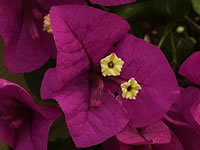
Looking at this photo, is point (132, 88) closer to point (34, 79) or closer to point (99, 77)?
point (99, 77)

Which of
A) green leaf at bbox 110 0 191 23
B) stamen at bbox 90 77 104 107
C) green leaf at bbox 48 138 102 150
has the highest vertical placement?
green leaf at bbox 110 0 191 23

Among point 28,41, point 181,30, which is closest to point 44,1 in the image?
point 28,41

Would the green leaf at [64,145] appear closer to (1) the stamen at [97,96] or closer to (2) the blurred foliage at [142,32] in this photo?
(2) the blurred foliage at [142,32]

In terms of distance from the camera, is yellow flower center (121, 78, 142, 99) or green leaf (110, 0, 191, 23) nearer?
yellow flower center (121, 78, 142, 99)

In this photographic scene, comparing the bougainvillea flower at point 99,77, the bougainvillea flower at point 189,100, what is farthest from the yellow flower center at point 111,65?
the bougainvillea flower at point 189,100

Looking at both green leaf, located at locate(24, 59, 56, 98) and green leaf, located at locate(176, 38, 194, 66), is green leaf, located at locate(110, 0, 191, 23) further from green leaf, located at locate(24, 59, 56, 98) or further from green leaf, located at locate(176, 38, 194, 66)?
green leaf, located at locate(24, 59, 56, 98)

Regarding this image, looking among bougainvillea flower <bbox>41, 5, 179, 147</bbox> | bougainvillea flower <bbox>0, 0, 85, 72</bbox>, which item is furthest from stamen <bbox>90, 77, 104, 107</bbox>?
bougainvillea flower <bbox>0, 0, 85, 72</bbox>
